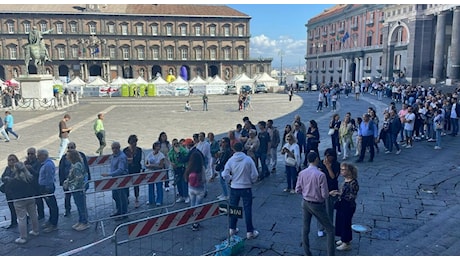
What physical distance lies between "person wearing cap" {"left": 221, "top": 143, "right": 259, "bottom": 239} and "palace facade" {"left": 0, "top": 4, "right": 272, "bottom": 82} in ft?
209

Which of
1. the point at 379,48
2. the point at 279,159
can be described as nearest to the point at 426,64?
the point at 379,48

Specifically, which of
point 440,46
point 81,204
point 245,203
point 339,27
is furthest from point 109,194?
point 339,27

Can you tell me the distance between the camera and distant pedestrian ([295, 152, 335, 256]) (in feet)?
16.9

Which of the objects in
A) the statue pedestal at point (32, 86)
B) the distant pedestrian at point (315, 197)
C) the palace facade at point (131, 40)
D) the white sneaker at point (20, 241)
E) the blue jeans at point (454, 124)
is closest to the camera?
the distant pedestrian at point (315, 197)

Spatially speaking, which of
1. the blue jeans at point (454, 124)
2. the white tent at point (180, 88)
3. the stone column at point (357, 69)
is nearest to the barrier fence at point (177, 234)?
the blue jeans at point (454, 124)

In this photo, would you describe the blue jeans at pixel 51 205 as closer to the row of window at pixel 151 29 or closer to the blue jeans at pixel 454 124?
the blue jeans at pixel 454 124

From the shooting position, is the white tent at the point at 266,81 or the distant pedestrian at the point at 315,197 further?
the white tent at the point at 266,81

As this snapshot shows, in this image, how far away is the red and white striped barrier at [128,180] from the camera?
6738 millimetres

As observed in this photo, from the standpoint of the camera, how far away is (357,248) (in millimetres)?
5715

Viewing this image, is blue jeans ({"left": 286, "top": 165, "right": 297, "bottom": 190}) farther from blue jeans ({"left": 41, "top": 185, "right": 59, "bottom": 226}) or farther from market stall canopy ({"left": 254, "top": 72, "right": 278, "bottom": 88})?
market stall canopy ({"left": 254, "top": 72, "right": 278, "bottom": 88})

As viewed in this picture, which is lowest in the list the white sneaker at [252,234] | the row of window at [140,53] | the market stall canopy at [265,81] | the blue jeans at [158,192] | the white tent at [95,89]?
the white sneaker at [252,234]

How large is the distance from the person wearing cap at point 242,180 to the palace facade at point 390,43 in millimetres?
30332

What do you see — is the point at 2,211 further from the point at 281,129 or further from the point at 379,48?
the point at 379,48

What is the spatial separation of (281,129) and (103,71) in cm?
5873
